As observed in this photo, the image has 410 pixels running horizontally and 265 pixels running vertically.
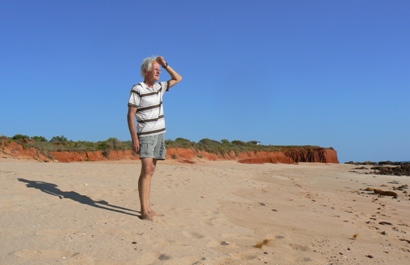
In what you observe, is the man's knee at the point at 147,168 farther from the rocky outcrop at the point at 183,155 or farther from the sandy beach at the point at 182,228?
the rocky outcrop at the point at 183,155

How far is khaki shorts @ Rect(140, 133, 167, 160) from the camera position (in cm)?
455

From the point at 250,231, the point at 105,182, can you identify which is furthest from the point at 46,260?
the point at 105,182

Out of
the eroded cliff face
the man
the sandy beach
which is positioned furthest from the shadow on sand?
the eroded cliff face

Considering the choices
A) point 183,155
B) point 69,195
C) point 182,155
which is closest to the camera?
point 69,195

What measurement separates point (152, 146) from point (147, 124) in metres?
0.29

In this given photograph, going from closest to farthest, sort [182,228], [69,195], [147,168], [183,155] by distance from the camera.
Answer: [182,228] → [147,168] → [69,195] → [183,155]

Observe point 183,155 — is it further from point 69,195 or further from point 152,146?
point 152,146

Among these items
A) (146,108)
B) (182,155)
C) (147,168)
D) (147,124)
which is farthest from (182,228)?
(182,155)

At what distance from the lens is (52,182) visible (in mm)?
6637

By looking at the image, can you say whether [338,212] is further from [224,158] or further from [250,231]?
[224,158]

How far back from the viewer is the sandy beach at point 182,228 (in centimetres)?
322

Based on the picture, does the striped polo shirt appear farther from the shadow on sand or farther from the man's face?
the shadow on sand

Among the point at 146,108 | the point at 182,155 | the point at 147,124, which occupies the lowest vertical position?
the point at 147,124

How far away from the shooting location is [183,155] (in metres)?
24.9
